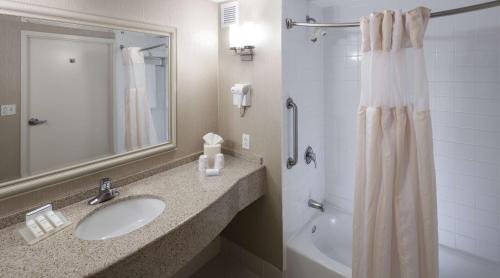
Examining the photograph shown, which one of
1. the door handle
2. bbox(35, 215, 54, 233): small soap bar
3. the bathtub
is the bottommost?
the bathtub

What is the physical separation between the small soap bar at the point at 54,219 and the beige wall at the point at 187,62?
184 mm

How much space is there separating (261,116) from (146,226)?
1.10 m

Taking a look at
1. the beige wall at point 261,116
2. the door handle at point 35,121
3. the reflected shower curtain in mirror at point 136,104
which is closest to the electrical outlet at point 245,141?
the beige wall at point 261,116

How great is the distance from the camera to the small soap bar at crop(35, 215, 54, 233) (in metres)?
1.18

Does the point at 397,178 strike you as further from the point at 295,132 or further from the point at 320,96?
the point at 320,96

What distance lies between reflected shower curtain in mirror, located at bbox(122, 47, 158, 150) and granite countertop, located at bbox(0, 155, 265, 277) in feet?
0.88

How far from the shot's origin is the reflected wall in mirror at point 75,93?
1.24 meters

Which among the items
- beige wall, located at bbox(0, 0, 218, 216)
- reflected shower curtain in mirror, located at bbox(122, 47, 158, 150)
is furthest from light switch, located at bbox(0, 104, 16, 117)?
reflected shower curtain in mirror, located at bbox(122, 47, 158, 150)

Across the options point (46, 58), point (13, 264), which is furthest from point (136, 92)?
point (13, 264)

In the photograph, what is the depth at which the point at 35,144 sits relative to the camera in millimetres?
1333

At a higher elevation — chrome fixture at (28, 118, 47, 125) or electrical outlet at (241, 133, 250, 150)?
chrome fixture at (28, 118, 47, 125)

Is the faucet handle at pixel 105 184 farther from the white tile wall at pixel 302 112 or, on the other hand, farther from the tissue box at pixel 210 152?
the white tile wall at pixel 302 112

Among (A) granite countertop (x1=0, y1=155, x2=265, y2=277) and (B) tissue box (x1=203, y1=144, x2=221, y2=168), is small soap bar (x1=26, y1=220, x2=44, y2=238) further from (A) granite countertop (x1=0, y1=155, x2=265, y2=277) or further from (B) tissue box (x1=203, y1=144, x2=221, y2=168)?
(B) tissue box (x1=203, y1=144, x2=221, y2=168)

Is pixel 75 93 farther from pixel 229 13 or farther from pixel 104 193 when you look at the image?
pixel 229 13
